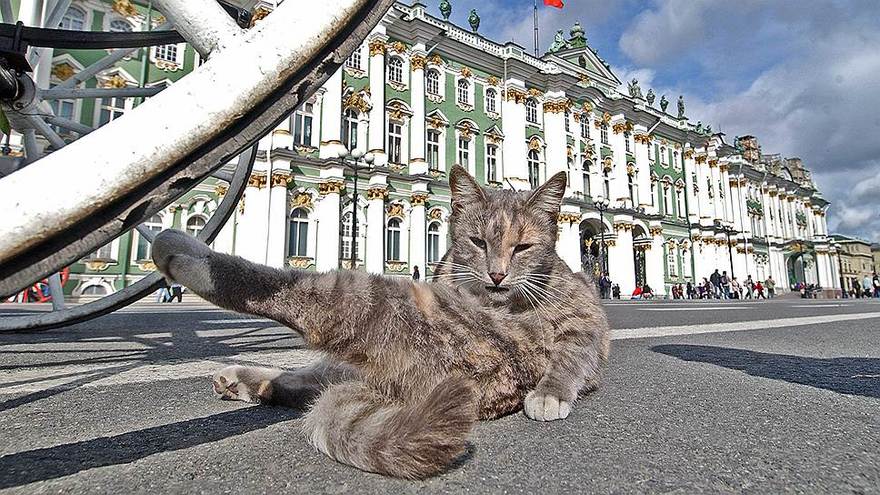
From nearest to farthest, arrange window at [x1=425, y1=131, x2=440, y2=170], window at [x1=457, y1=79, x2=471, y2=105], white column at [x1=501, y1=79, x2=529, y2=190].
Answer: window at [x1=425, y1=131, x2=440, y2=170] → window at [x1=457, y1=79, x2=471, y2=105] → white column at [x1=501, y1=79, x2=529, y2=190]

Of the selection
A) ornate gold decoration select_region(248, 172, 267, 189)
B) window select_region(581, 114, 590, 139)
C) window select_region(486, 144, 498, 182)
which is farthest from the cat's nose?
window select_region(581, 114, 590, 139)

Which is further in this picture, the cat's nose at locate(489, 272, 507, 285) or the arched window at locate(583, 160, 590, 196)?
the arched window at locate(583, 160, 590, 196)

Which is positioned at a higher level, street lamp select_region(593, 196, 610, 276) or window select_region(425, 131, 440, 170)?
window select_region(425, 131, 440, 170)

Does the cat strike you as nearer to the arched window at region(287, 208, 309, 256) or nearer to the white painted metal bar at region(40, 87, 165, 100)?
the white painted metal bar at region(40, 87, 165, 100)

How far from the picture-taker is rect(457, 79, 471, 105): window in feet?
75.8

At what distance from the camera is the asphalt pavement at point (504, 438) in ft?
2.90

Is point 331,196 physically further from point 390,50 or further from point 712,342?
point 712,342

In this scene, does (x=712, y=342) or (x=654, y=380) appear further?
A: (x=712, y=342)

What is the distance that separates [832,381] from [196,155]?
2.60 m

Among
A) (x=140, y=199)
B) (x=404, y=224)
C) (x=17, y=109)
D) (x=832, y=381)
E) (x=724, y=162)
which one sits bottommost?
(x=832, y=381)

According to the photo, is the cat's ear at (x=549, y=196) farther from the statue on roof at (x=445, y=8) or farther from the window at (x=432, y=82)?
the statue on roof at (x=445, y=8)

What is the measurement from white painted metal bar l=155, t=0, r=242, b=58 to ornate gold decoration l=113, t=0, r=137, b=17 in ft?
56.9

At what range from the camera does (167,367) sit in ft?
7.11

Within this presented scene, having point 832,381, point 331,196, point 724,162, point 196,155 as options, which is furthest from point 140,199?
point 724,162
